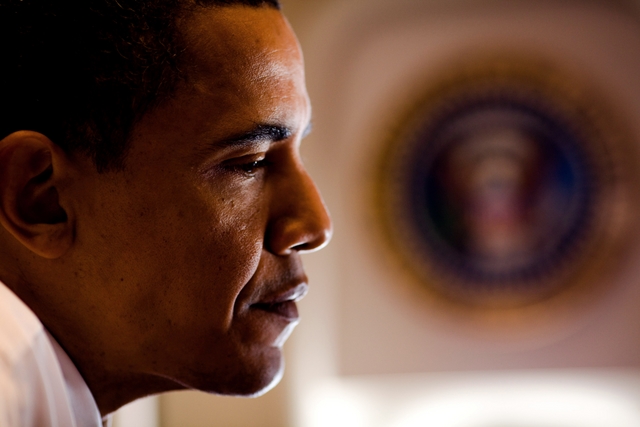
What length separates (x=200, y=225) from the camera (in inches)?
25.7

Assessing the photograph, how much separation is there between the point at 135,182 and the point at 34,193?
11 centimetres

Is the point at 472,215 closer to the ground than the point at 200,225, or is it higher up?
higher up

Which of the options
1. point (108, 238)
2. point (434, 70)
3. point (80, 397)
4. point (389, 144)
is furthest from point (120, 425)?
point (434, 70)

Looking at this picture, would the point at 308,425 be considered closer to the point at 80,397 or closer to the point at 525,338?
the point at 525,338

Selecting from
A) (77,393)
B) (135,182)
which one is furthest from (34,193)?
(77,393)

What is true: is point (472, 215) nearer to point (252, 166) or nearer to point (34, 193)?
point (252, 166)

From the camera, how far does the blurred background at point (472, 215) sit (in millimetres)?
1767

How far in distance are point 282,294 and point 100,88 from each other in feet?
1.05

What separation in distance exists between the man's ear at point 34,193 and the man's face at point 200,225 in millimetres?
29

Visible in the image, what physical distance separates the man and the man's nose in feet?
0.03

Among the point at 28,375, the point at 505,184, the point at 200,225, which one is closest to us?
the point at 28,375

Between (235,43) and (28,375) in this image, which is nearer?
(28,375)

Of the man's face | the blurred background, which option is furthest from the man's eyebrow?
the blurred background

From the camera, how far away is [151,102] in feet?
2.10
